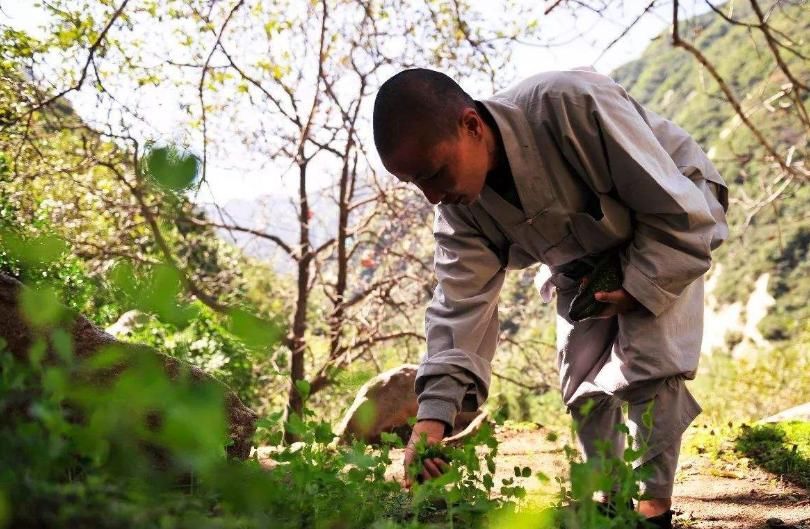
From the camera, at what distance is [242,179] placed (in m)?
7.18

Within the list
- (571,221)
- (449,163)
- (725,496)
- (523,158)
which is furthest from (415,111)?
(725,496)

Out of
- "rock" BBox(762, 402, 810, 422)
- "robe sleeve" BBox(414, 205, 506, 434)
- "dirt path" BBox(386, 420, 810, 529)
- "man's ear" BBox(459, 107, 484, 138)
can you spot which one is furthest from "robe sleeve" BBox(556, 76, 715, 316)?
"rock" BBox(762, 402, 810, 422)

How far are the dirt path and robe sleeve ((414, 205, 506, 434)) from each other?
0.90ft

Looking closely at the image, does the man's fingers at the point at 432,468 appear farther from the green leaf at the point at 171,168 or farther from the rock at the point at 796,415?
the rock at the point at 796,415

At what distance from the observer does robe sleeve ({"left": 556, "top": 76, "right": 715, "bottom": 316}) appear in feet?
7.13

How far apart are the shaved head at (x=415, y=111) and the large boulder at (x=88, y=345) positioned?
784 mm

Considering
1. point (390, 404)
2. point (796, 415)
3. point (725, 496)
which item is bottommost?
point (725, 496)

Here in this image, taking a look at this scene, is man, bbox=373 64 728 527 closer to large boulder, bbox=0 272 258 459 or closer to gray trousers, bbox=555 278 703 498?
gray trousers, bbox=555 278 703 498

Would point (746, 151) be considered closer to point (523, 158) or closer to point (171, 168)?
point (523, 158)

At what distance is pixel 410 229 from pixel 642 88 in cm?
7752

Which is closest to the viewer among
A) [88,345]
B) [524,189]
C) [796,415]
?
[88,345]

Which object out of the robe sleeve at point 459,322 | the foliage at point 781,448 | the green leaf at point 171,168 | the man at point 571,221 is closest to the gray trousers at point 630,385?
the man at point 571,221

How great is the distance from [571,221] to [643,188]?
278mm

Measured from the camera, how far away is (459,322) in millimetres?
2473
